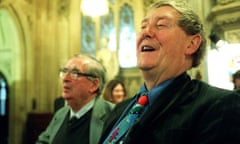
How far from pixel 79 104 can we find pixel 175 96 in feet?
3.88

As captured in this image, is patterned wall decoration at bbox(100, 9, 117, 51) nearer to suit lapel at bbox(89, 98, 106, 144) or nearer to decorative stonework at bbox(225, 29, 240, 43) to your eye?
decorative stonework at bbox(225, 29, 240, 43)

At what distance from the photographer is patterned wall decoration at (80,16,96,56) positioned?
7.90m

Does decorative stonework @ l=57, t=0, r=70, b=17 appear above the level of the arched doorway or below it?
above

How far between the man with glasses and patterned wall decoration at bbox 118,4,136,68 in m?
4.84

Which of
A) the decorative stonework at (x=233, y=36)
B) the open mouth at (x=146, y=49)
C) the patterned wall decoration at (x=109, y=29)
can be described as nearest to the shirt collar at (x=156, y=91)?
the open mouth at (x=146, y=49)

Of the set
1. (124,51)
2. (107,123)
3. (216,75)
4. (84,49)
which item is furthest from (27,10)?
(107,123)

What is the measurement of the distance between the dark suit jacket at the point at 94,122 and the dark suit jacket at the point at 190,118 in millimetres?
912

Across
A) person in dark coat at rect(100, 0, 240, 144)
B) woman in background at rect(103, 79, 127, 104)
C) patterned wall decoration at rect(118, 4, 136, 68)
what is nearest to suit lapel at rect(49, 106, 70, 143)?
person in dark coat at rect(100, 0, 240, 144)

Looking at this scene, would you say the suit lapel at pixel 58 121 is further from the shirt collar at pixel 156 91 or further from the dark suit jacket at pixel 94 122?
the shirt collar at pixel 156 91

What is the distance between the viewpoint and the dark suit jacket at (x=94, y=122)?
2139 millimetres

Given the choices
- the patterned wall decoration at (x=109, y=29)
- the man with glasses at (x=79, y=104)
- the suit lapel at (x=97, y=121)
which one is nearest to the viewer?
the suit lapel at (x=97, y=121)

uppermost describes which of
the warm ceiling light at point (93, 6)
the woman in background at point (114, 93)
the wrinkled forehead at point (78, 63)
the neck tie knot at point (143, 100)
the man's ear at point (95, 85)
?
the warm ceiling light at point (93, 6)

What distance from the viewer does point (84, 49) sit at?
794 centimetres

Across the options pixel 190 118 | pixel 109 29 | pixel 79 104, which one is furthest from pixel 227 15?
pixel 109 29
